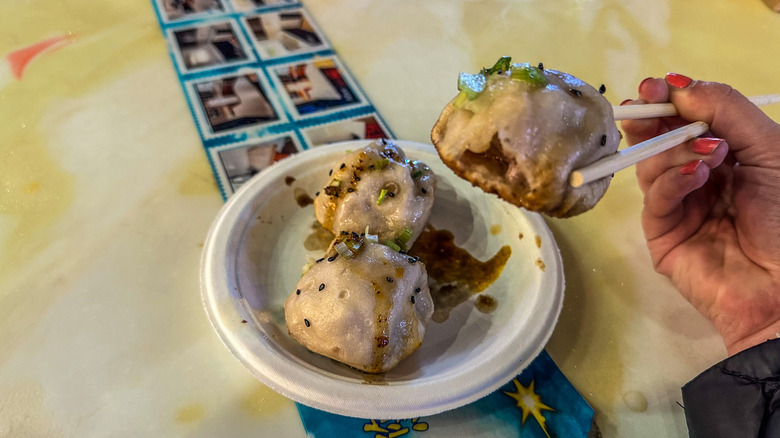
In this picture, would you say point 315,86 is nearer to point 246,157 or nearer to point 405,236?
point 246,157

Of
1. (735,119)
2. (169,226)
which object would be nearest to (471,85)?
(735,119)

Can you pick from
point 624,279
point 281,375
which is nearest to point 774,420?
point 624,279

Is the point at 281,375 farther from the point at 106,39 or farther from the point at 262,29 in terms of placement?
the point at 106,39

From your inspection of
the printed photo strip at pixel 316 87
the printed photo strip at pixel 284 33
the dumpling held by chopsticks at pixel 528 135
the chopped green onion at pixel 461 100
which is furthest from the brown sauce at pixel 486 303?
the printed photo strip at pixel 284 33

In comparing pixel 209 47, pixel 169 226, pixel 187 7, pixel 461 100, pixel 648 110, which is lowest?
pixel 648 110

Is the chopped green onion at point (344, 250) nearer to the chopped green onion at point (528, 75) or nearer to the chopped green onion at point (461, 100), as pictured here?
the chopped green onion at point (461, 100)

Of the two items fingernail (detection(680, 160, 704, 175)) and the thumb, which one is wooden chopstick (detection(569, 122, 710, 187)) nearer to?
fingernail (detection(680, 160, 704, 175))

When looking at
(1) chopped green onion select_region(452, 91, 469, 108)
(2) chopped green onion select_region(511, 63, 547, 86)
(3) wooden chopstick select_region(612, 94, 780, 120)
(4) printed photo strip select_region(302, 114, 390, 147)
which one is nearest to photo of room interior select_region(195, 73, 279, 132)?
(4) printed photo strip select_region(302, 114, 390, 147)
